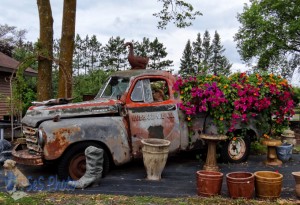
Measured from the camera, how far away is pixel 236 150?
8.44 metres

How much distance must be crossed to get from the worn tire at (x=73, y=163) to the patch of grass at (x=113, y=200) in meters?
0.88

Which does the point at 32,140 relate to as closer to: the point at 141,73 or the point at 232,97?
the point at 141,73

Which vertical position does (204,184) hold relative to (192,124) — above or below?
below

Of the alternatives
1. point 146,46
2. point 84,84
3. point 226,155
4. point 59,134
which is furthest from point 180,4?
point 146,46

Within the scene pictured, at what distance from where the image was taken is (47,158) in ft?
21.0

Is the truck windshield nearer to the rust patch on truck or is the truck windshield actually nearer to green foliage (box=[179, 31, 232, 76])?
the rust patch on truck

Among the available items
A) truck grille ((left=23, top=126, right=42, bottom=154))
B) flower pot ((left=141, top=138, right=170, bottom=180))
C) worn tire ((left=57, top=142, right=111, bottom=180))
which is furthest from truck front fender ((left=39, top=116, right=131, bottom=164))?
flower pot ((left=141, top=138, right=170, bottom=180))

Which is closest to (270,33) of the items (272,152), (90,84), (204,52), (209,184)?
(90,84)

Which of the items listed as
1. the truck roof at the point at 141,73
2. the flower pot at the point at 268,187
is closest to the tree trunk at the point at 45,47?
the truck roof at the point at 141,73

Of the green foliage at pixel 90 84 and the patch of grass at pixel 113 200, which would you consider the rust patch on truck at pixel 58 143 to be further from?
the green foliage at pixel 90 84

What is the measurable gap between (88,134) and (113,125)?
524 mm

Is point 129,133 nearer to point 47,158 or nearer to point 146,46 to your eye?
point 47,158

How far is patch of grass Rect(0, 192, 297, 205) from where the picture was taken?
541 centimetres

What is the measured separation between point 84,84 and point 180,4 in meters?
4.68
